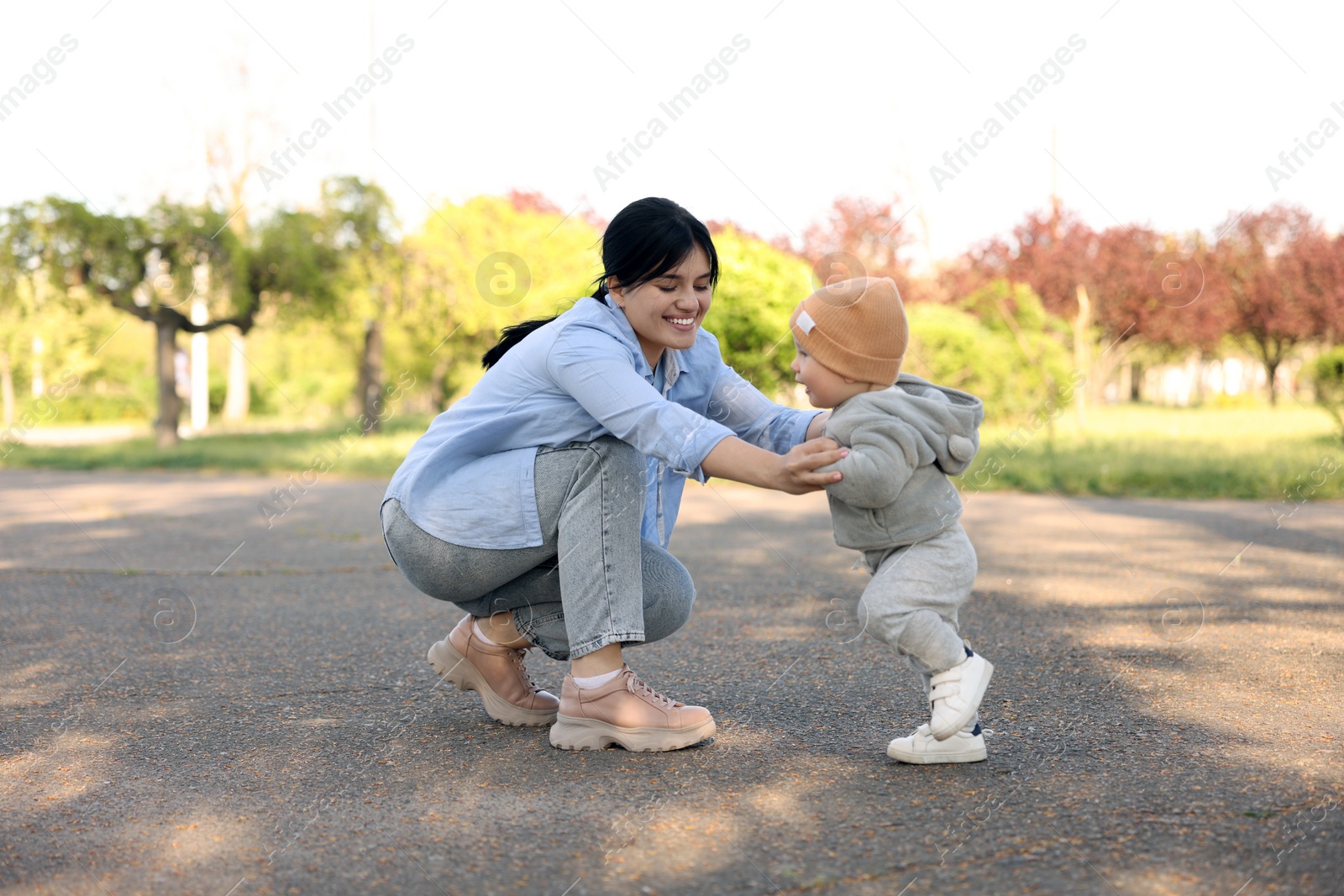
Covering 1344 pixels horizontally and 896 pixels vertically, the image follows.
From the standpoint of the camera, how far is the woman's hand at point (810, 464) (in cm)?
228

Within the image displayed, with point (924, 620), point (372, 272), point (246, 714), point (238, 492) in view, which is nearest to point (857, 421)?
point (924, 620)

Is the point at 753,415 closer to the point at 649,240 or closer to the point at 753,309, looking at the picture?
the point at 649,240

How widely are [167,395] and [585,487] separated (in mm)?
14894

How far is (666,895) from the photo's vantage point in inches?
69.8

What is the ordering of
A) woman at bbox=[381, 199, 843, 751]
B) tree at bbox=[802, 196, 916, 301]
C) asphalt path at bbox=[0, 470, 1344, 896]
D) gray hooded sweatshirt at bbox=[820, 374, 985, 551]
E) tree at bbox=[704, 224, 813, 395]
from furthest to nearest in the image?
tree at bbox=[802, 196, 916, 301] → tree at bbox=[704, 224, 813, 395] → woman at bbox=[381, 199, 843, 751] → gray hooded sweatshirt at bbox=[820, 374, 985, 551] → asphalt path at bbox=[0, 470, 1344, 896]

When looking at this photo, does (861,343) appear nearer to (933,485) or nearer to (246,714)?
(933,485)

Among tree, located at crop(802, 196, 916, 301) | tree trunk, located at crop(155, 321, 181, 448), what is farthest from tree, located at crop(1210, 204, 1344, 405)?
tree trunk, located at crop(155, 321, 181, 448)

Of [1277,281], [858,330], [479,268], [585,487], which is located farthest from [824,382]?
[1277,281]

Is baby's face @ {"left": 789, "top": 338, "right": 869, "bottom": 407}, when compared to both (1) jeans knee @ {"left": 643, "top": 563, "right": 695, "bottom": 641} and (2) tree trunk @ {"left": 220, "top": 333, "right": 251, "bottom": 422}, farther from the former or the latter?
(2) tree trunk @ {"left": 220, "top": 333, "right": 251, "bottom": 422}

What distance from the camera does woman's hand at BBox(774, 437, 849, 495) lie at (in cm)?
228

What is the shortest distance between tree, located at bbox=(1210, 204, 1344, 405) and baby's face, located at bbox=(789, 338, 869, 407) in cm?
2983

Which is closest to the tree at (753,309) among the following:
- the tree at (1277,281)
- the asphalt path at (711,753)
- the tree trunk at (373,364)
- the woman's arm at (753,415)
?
the asphalt path at (711,753)

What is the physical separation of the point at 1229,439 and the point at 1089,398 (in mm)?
14433

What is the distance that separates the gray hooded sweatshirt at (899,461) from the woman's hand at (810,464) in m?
0.02
